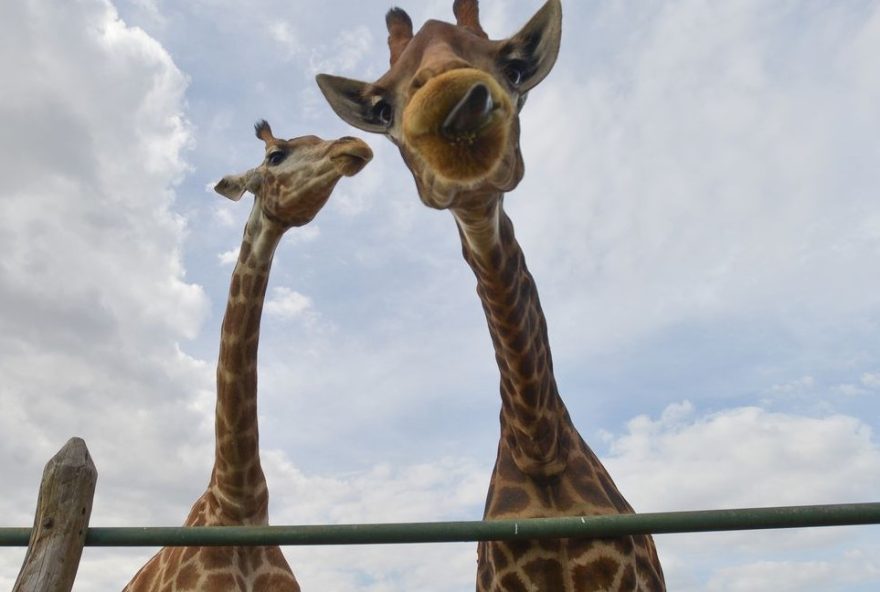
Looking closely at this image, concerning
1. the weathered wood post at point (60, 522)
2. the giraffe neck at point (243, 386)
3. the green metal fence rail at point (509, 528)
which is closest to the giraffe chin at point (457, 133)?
the green metal fence rail at point (509, 528)

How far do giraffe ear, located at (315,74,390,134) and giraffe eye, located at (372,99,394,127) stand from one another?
35mm

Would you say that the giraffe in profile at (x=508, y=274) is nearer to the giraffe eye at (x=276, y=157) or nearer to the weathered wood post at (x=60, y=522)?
the weathered wood post at (x=60, y=522)

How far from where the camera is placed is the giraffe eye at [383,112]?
130 inches

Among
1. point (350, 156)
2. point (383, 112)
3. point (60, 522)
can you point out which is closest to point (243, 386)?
point (350, 156)

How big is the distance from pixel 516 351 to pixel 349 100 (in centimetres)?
130

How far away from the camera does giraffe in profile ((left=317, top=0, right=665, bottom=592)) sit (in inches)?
109

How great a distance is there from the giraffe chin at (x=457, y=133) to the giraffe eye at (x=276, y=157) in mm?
2910

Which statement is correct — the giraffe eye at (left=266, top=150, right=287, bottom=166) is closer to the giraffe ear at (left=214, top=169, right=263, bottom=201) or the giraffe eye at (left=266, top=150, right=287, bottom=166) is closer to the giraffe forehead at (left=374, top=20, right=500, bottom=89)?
the giraffe ear at (left=214, top=169, right=263, bottom=201)

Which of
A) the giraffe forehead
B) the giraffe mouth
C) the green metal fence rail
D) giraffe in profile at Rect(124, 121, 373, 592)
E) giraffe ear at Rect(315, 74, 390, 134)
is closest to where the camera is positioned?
the green metal fence rail

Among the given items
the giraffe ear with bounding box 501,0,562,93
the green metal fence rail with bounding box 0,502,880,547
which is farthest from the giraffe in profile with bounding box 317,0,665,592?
the green metal fence rail with bounding box 0,502,880,547

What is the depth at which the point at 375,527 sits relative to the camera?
2586mm

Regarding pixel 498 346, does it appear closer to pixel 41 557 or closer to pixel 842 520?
pixel 842 520

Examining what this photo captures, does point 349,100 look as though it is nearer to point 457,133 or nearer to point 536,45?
point 536,45

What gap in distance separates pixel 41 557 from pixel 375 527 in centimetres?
115
